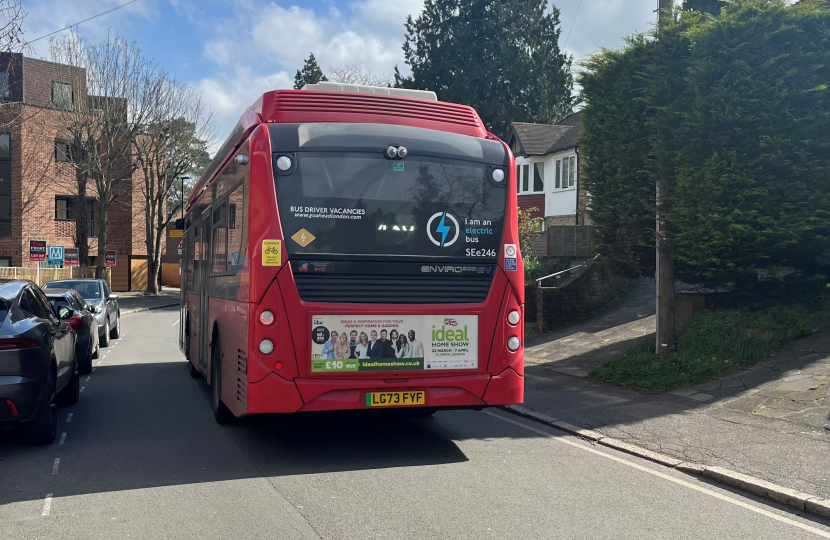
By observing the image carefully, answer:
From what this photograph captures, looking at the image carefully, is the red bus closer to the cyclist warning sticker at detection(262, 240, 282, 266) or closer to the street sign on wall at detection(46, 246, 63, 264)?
the cyclist warning sticker at detection(262, 240, 282, 266)

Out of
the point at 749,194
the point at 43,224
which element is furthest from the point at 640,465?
the point at 43,224

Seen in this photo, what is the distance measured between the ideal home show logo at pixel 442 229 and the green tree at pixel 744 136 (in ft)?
17.4

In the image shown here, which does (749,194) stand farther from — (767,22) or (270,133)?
(270,133)

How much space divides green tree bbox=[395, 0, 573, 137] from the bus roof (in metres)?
45.4

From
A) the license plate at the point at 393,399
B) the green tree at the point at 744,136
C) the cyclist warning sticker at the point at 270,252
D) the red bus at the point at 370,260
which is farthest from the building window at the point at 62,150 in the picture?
the license plate at the point at 393,399

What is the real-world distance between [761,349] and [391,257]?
639 centimetres

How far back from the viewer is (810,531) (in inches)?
219

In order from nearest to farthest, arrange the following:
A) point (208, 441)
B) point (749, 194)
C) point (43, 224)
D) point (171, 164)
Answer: point (208, 441), point (749, 194), point (171, 164), point (43, 224)

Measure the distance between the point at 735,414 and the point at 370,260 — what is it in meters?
4.89

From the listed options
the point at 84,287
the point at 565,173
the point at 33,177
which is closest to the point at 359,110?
the point at 84,287

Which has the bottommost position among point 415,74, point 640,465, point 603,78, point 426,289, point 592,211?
point 640,465

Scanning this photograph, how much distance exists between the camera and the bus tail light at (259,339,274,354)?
23.5ft

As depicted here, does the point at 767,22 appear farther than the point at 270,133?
Yes

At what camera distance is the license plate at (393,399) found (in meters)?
7.39
